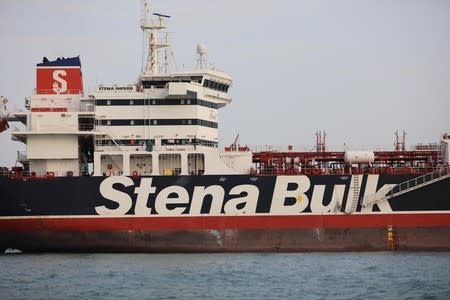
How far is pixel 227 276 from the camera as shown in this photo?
32688mm

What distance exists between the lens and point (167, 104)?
139ft

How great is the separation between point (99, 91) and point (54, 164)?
3.74 metres

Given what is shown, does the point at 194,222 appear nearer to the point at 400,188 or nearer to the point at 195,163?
the point at 195,163

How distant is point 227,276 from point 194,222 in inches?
306

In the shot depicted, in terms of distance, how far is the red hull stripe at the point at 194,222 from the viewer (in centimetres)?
4019

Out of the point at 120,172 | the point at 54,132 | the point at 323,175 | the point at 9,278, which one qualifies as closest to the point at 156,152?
the point at 120,172

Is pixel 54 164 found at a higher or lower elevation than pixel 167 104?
lower

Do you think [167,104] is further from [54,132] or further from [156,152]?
[54,132]

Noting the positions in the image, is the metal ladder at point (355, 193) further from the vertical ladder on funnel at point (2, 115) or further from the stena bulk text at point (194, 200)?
the vertical ladder on funnel at point (2, 115)

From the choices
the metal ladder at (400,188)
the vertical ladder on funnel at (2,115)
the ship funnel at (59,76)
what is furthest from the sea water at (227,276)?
the ship funnel at (59,76)

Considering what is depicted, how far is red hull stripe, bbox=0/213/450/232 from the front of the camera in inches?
1582

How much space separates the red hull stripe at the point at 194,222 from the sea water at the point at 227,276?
4.33 feet

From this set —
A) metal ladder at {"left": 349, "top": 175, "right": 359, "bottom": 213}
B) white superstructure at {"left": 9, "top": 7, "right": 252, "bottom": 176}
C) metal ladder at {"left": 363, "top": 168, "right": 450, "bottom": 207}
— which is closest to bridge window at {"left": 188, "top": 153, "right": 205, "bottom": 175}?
white superstructure at {"left": 9, "top": 7, "right": 252, "bottom": 176}

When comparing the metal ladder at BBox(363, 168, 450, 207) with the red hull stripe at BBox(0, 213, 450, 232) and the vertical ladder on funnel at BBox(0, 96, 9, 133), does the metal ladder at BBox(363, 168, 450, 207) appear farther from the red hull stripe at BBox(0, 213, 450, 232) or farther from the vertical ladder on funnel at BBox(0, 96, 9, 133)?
the vertical ladder on funnel at BBox(0, 96, 9, 133)
